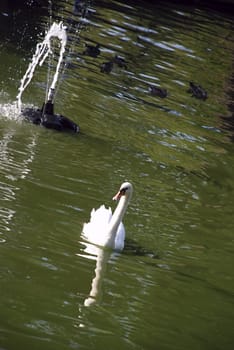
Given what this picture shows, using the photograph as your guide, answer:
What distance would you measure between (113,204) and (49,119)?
10.4 ft

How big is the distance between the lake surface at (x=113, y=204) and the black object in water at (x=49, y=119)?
221 mm

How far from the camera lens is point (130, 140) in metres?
15.7

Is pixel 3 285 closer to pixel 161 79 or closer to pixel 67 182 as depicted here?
pixel 67 182

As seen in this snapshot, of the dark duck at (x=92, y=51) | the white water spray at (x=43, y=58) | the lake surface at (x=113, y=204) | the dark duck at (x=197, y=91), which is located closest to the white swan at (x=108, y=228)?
the lake surface at (x=113, y=204)

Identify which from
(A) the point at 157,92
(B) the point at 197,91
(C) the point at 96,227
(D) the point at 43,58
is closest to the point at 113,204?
(C) the point at 96,227

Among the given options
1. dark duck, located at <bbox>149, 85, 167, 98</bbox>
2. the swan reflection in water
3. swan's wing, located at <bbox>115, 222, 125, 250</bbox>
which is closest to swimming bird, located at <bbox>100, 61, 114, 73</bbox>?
dark duck, located at <bbox>149, 85, 167, 98</bbox>

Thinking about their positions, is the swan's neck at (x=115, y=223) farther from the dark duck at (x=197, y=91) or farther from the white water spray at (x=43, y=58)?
the dark duck at (x=197, y=91)

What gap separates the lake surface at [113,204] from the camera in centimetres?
834

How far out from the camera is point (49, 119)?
49.3 feet

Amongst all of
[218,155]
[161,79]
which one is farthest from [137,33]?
[218,155]

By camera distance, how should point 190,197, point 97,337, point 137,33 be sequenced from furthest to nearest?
point 137,33 → point 190,197 → point 97,337

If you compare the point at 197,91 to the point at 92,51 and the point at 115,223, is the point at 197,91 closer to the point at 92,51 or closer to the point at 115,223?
the point at 92,51

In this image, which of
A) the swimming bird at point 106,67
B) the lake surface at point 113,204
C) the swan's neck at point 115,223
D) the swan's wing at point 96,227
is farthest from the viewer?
the swimming bird at point 106,67

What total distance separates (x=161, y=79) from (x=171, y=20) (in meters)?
11.5
